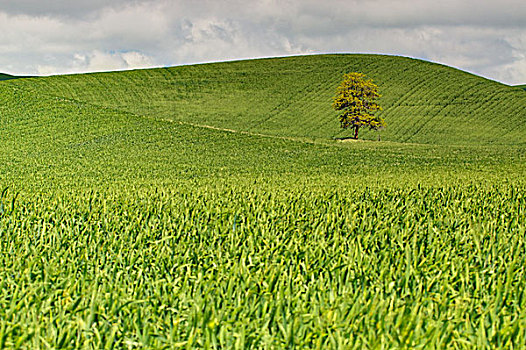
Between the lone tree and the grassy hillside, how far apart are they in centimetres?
235

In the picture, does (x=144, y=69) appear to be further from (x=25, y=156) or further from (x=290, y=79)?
(x=25, y=156)

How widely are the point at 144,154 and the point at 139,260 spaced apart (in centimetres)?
2213

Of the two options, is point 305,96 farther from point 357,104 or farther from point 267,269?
point 267,269

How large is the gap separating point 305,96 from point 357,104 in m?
15.4

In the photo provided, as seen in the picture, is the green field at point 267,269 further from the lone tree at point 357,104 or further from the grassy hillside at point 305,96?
the grassy hillside at point 305,96

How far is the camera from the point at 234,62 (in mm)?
83062

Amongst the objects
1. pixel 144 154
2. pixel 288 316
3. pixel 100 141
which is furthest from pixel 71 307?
pixel 100 141

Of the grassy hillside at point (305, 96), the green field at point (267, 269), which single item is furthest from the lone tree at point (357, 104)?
the green field at point (267, 269)

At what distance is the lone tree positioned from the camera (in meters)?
51.8

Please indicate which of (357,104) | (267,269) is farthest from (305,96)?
(267,269)

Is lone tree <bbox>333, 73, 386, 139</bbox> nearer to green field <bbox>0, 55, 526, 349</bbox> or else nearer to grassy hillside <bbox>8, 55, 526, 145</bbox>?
grassy hillside <bbox>8, 55, 526, 145</bbox>

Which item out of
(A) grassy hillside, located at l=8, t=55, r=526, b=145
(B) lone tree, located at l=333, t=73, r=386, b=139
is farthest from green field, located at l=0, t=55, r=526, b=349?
(A) grassy hillside, located at l=8, t=55, r=526, b=145

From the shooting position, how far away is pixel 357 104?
5206 cm

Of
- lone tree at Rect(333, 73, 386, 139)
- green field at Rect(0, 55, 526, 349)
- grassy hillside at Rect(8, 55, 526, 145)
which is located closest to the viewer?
green field at Rect(0, 55, 526, 349)
